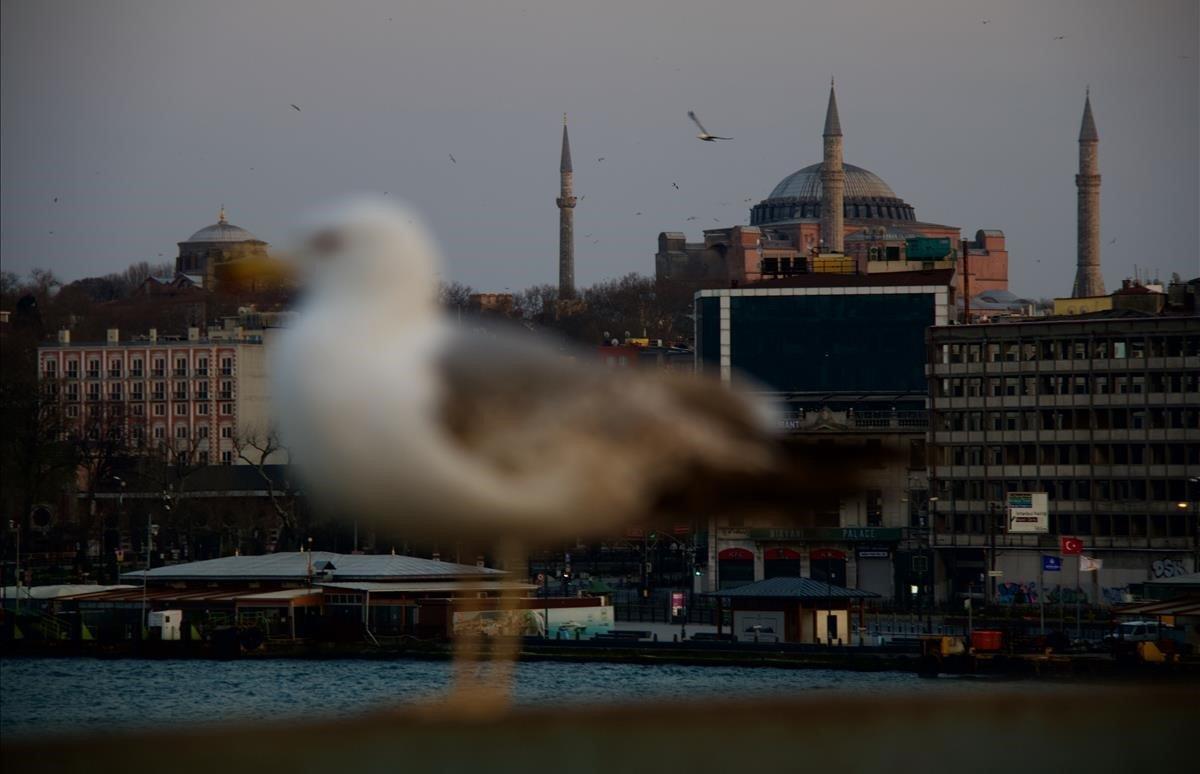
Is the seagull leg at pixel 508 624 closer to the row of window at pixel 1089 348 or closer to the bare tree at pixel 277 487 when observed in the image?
the bare tree at pixel 277 487

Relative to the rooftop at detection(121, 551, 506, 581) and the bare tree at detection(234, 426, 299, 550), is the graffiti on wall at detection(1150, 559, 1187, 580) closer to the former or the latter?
the rooftop at detection(121, 551, 506, 581)

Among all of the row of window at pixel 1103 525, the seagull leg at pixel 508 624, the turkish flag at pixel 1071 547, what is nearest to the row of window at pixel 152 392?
the row of window at pixel 1103 525

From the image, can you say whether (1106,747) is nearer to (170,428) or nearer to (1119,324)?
(1119,324)

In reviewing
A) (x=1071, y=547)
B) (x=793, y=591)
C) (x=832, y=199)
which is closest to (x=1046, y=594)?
(x=1071, y=547)

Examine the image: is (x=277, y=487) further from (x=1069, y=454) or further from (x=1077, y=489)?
(x=1077, y=489)

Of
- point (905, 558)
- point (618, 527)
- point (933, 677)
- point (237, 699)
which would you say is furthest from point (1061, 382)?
point (618, 527)

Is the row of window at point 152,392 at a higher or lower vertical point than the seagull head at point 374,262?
higher
